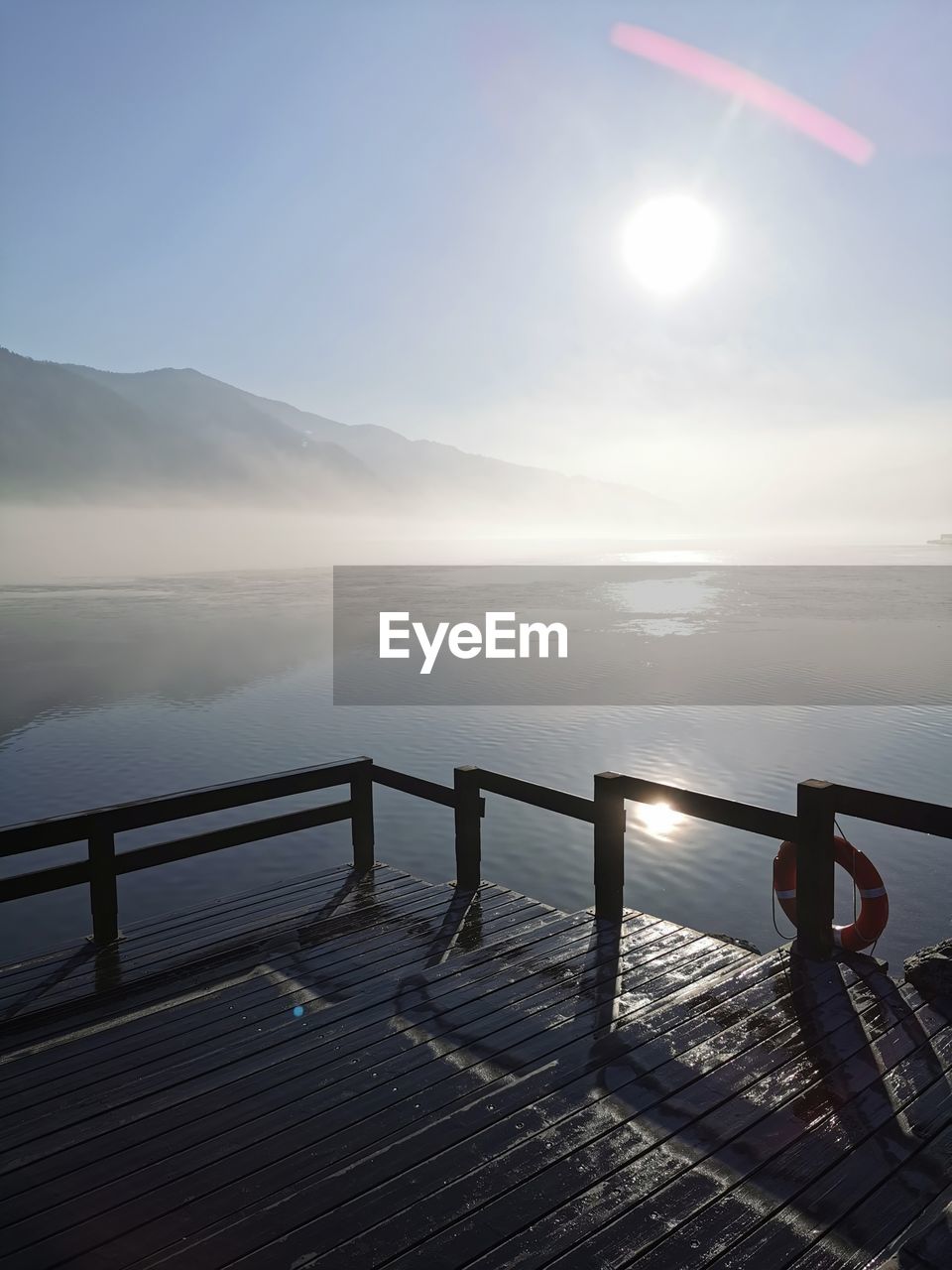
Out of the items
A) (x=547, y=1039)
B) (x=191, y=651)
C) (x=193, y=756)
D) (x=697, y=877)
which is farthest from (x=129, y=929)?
(x=191, y=651)

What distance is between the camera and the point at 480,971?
6.25 m

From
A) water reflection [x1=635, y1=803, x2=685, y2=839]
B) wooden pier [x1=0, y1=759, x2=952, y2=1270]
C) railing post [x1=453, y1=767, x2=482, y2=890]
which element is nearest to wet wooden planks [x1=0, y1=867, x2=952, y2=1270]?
wooden pier [x1=0, y1=759, x2=952, y2=1270]

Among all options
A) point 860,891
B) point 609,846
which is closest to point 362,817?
point 609,846

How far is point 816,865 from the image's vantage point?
6207 mm

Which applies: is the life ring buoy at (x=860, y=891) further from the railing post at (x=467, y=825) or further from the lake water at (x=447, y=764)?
the lake water at (x=447, y=764)

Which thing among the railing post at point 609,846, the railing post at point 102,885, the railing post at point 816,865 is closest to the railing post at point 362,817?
the railing post at point 102,885

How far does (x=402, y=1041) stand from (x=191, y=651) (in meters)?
51.0

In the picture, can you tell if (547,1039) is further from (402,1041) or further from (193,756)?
(193,756)

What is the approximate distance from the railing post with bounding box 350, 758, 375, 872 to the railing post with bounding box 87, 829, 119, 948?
94.3 inches

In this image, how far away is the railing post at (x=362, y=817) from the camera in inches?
345

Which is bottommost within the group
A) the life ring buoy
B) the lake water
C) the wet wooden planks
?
the lake water

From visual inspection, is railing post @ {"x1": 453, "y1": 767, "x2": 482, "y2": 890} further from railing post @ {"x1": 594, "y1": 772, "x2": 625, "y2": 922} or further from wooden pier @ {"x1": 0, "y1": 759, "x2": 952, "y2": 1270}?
railing post @ {"x1": 594, "y1": 772, "x2": 625, "y2": 922}

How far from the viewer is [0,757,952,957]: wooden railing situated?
6172mm

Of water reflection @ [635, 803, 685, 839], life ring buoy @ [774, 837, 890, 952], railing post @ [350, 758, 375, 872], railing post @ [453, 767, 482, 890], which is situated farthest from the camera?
water reflection @ [635, 803, 685, 839]
